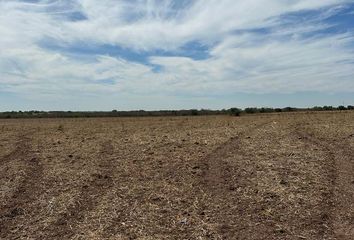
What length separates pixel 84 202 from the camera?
29.5ft

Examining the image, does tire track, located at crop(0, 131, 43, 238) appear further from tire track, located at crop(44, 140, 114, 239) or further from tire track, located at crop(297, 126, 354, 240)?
tire track, located at crop(297, 126, 354, 240)

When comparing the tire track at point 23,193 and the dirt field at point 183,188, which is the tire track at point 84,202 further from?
the tire track at point 23,193

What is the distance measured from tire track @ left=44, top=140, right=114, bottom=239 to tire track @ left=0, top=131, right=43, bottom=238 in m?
0.75

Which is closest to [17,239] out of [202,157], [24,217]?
[24,217]

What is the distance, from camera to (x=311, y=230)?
24.7ft

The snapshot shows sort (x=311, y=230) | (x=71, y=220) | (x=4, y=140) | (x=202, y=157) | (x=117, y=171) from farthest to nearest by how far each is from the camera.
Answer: (x=4, y=140), (x=202, y=157), (x=117, y=171), (x=71, y=220), (x=311, y=230)

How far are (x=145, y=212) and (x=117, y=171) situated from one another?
102 inches

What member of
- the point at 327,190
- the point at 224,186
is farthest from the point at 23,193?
the point at 327,190

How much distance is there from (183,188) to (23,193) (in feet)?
10.3

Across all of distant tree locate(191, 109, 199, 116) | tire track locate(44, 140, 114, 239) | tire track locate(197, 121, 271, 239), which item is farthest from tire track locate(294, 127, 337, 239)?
distant tree locate(191, 109, 199, 116)

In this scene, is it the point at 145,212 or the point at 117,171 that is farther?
the point at 117,171

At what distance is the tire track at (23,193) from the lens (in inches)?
328

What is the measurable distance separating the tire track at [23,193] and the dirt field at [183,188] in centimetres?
2

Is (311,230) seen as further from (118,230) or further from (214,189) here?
(118,230)
